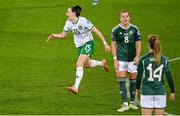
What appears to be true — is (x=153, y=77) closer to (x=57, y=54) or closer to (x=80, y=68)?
(x=80, y=68)

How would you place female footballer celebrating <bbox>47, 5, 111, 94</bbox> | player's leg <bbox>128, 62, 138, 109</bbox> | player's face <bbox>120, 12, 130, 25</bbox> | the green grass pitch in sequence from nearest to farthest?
player's face <bbox>120, 12, 130, 25</bbox> < player's leg <bbox>128, 62, 138, 109</bbox> < the green grass pitch < female footballer celebrating <bbox>47, 5, 111, 94</bbox>

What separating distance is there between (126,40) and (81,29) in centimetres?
183

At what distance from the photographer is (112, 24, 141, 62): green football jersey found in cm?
1595

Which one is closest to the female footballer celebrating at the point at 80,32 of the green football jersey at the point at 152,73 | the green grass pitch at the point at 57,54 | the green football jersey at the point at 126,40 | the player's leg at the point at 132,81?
the green grass pitch at the point at 57,54

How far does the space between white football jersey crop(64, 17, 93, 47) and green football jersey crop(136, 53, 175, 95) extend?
460cm

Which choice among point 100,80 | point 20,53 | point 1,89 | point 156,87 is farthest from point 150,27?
point 156,87

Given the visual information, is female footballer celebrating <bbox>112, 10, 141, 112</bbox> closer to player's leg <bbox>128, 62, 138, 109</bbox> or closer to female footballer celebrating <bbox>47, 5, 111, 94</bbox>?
player's leg <bbox>128, 62, 138, 109</bbox>

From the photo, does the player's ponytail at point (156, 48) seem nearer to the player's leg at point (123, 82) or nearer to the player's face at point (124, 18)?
the player's face at point (124, 18)

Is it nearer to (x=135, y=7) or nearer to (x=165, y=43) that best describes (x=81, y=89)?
(x=165, y=43)

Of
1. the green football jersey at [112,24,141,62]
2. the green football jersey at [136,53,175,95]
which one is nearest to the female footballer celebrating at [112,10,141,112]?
the green football jersey at [112,24,141,62]

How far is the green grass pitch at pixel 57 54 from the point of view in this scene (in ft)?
56.3

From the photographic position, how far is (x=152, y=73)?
12891mm

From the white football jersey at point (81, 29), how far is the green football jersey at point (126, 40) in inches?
56.9

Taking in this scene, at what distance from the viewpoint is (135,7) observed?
114ft
